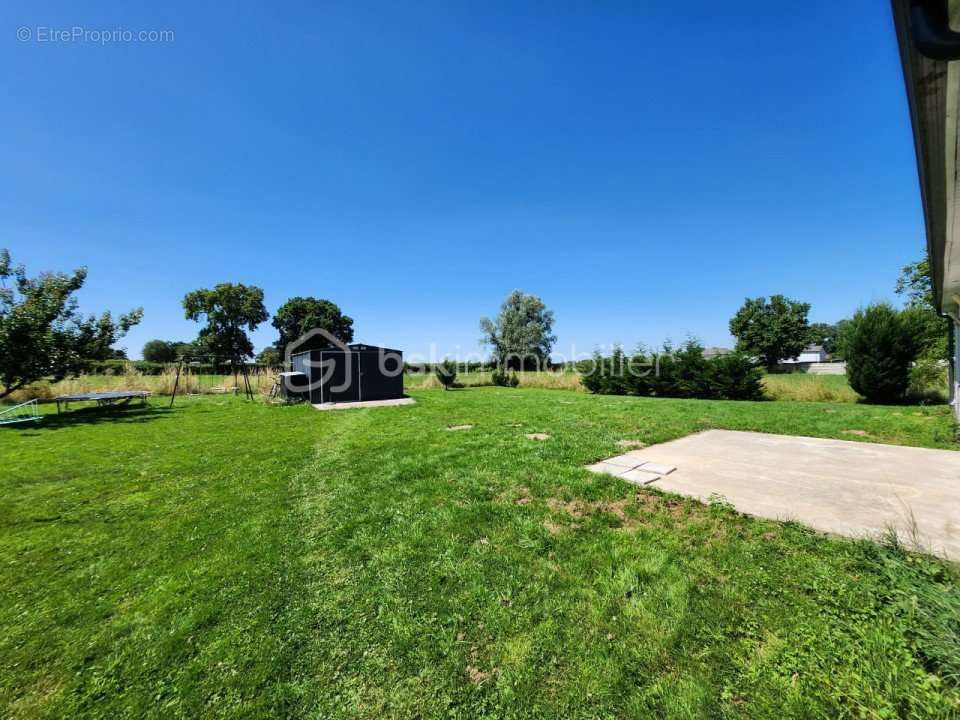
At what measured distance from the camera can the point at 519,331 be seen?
3494 cm

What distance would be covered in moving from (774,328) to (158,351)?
7918 centimetres

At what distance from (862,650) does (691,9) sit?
8930 mm

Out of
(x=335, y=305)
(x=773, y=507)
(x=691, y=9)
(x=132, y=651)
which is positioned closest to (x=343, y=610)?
(x=132, y=651)

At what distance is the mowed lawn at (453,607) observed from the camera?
4.81 feet

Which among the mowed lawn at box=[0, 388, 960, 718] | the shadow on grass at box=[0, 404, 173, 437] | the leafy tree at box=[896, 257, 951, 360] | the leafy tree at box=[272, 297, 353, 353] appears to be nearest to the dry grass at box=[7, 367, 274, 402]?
the shadow on grass at box=[0, 404, 173, 437]

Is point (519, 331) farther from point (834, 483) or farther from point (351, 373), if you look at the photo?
point (834, 483)

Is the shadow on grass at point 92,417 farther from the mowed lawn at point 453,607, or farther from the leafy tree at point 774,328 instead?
the leafy tree at point 774,328

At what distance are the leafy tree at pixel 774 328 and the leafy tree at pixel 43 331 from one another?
49075mm

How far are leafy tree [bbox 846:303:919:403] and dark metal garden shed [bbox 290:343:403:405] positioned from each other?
49.4 ft

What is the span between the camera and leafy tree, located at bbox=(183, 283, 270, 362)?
1287 inches

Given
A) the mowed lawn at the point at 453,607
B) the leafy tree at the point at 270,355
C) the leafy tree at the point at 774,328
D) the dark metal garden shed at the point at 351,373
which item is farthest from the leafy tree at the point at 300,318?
the leafy tree at the point at 774,328

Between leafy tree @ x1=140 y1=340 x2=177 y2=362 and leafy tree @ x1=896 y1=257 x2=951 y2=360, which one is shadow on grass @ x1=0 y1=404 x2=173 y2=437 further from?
leafy tree @ x1=140 y1=340 x2=177 y2=362

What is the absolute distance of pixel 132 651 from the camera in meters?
1.74

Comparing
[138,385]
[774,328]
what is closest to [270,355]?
[138,385]
